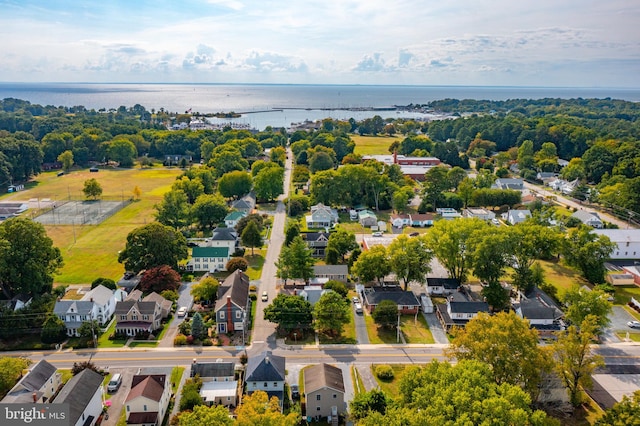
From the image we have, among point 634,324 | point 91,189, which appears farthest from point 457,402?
point 91,189

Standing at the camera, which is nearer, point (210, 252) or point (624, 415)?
point (624, 415)

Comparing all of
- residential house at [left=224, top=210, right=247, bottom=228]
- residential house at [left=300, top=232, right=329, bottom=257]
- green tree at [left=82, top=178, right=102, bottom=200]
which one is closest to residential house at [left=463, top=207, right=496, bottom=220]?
residential house at [left=300, top=232, right=329, bottom=257]

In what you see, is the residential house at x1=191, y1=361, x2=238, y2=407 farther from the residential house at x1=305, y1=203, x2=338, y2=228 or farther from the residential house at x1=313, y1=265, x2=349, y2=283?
the residential house at x1=305, y1=203, x2=338, y2=228

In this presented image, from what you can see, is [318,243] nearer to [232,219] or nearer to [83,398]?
[232,219]

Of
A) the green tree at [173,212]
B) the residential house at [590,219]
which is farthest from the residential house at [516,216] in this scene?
the green tree at [173,212]

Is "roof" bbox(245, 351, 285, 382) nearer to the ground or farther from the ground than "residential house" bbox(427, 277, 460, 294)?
farther from the ground
